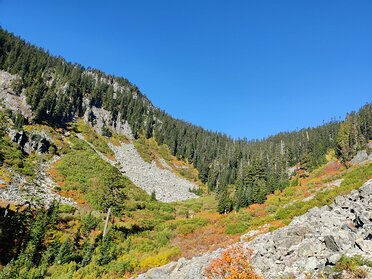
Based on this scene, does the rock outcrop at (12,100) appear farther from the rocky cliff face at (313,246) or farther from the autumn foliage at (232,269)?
the autumn foliage at (232,269)

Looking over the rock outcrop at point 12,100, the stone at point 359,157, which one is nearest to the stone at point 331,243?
the stone at point 359,157

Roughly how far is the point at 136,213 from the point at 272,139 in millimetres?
129549

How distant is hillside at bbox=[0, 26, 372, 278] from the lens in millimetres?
22875

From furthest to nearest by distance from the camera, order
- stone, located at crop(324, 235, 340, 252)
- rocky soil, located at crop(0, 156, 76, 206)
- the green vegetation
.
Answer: rocky soil, located at crop(0, 156, 76, 206)
stone, located at crop(324, 235, 340, 252)
the green vegetation

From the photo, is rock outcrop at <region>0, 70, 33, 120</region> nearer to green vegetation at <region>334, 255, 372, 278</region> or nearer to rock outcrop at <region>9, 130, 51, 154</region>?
rock outcrop at <region>9, 130, 51, 154</region>

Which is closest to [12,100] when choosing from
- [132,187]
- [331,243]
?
[132,187]

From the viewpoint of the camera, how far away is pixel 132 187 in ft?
227

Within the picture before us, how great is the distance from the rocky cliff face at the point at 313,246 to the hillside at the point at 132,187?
0.12 m

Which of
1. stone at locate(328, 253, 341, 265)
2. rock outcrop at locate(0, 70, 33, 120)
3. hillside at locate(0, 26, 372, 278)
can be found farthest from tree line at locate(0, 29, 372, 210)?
stone at locate(328, 253, 341, 265)

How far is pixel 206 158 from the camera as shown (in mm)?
126438

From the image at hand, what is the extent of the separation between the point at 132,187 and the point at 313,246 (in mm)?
57499

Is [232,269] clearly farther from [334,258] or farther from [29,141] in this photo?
[29,141]

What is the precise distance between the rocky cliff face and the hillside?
0.40ft

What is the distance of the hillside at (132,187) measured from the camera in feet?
→ 75.0
